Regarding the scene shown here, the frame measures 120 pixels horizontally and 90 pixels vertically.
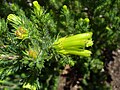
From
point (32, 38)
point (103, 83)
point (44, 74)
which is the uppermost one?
point (32, 38)

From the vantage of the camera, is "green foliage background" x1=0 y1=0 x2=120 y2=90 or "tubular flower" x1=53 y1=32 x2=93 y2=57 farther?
"green foliage background" x1=0 y1=0 x2=120 y2=90

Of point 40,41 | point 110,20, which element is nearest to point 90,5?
point 110,20

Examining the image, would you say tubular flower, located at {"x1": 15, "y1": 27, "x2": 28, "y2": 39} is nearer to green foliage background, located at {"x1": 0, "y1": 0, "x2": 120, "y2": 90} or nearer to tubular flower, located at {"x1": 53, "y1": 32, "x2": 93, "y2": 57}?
green foliage background, located at {"x1": 0, "y1": 0, "x2": 120, "y2": 90}

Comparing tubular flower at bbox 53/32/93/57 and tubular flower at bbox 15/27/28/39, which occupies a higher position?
tubular flower at bbox 15/27/28/39

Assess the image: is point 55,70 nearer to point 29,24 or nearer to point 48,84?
point 48,84

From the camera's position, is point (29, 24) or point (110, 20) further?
point (110, 20)

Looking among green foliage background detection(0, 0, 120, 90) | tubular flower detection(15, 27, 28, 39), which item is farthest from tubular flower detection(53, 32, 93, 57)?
tubular flower detection(15, 27, 28, 39)

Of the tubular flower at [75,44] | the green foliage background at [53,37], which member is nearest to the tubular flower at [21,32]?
the green foliage background at [53,37]

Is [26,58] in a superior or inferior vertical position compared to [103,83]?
superior
